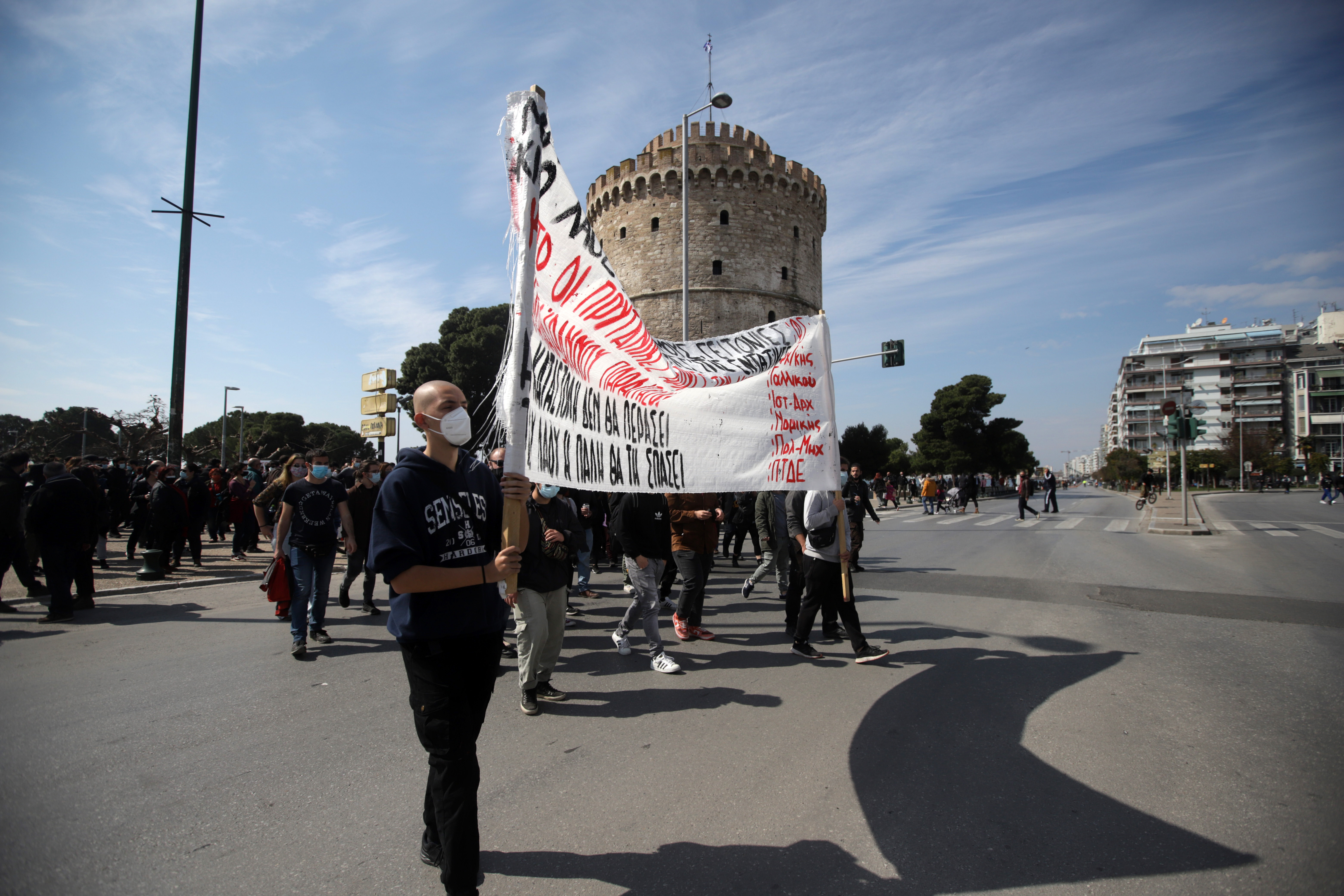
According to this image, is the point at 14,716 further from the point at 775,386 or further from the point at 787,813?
the point at 775,386

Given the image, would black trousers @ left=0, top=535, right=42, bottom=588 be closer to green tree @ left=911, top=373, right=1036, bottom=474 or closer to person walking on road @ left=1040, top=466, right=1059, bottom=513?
person walking on road @ left=1040, top=466, right=1059, bottom=513

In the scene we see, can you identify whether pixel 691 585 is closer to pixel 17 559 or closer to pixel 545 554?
pixel 545 554

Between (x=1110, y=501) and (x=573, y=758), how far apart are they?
140ft

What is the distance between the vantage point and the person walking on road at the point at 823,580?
563 centimetres

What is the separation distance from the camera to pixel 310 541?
6.20 meters

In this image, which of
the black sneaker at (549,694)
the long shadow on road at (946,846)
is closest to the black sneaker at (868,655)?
the long shadow on road at (946,846)

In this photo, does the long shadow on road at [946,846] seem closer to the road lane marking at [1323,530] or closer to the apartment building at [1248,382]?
the road lane marking at [1323,530]

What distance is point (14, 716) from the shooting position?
444 centimetres

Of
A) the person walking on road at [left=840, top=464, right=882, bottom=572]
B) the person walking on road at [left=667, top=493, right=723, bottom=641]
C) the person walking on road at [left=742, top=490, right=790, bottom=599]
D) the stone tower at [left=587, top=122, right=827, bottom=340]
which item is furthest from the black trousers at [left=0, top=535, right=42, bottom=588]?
the stone tower at [left=587, top=122, right=827, bottom=340]

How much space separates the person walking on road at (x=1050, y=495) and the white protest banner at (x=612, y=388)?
21152 millimetres

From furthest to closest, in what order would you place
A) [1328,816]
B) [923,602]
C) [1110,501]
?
[1110,501] < [923,602] < [1328,816]

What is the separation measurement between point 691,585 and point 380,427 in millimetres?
13863

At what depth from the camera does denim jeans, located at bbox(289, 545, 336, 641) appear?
19.7ft

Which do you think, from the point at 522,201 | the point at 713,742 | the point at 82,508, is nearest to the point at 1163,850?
the point at 713,742
